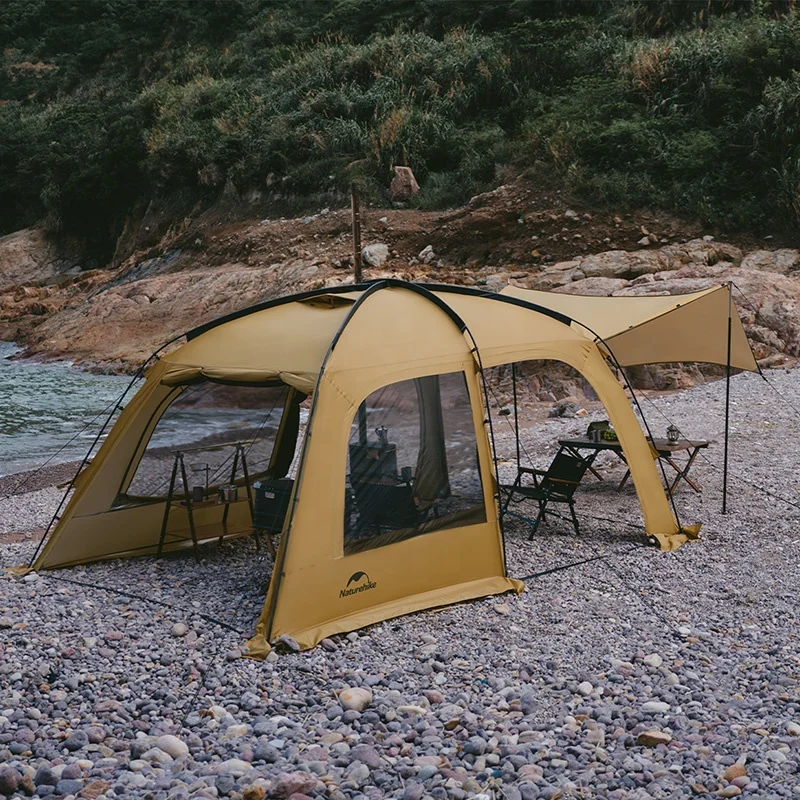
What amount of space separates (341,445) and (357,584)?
1.01 metres

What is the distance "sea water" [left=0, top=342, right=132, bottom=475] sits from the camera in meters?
17.1

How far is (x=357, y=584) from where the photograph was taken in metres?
6.53

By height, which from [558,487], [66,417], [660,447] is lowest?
[66,417]

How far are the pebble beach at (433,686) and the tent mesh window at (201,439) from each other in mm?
727

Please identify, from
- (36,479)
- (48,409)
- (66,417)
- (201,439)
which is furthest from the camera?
(48,409)

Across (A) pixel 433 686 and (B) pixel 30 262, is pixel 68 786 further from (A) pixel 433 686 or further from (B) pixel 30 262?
(B) pixel 30 262

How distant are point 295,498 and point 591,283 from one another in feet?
51.2

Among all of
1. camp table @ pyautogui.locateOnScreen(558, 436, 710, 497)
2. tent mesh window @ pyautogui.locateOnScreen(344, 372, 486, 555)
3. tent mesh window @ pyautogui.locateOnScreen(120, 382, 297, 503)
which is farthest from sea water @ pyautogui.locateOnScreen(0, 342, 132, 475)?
tent mesh window @ pyautogui.locateOnScreen(344, 372, 486, 555)

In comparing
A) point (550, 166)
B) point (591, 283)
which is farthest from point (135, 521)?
point (550, 166)

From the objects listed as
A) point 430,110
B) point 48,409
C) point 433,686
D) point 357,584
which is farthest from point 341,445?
point 430,110

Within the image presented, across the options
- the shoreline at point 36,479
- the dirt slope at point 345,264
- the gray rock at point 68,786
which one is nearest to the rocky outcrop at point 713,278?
the dirt slope at point 345,264

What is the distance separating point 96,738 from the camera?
15.9ft

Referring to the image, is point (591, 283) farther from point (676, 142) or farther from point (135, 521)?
point (135, 521)

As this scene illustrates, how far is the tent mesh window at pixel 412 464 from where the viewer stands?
6770 mm
